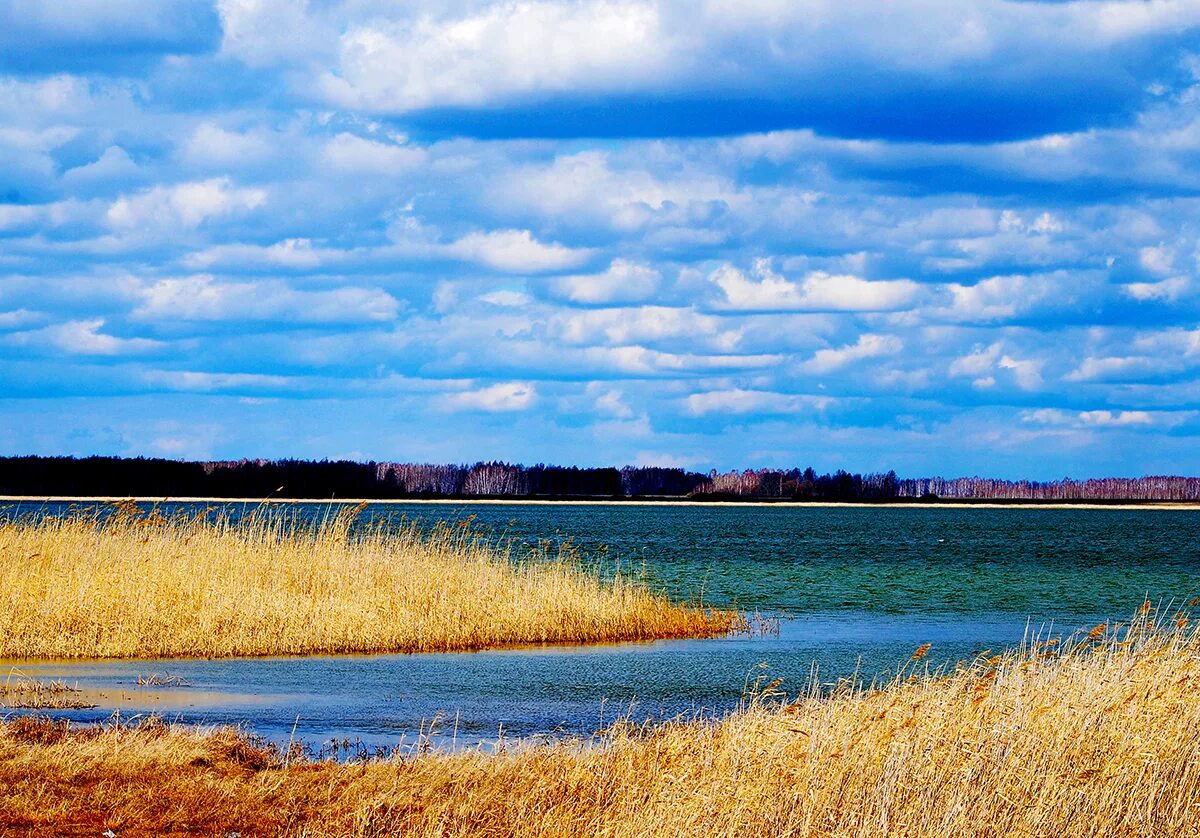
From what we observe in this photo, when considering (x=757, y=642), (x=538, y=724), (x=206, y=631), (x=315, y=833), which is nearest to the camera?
(x=315, y=833)

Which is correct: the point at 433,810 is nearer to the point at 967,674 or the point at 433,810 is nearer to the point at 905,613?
the point at 967,674

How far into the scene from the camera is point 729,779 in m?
10.9

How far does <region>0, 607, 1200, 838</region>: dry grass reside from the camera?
1045cm

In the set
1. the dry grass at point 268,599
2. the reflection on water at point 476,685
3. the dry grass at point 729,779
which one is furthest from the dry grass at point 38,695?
the dry grass at point 268,599

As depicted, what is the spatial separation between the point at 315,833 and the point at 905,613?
26718 millimetres

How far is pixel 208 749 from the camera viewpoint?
13.1m

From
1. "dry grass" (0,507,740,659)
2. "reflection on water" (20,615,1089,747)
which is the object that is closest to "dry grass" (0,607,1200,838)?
"reflection on water" (20,615,1089,747)

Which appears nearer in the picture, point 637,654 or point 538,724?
point 538,724

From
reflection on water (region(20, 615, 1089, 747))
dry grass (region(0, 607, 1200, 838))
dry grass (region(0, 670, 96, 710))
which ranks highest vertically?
dry grass (region(0, 607, 1200, 838))

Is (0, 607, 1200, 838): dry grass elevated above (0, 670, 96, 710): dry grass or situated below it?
above

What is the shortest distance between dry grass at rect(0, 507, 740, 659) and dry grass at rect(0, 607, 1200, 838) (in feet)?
31.3

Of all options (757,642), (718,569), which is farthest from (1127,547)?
(757,642)

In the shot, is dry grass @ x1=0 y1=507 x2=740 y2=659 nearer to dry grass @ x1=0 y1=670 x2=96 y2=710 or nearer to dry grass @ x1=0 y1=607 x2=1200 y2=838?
dry grass @ x1=0 y1=670 x2=96 y2=710

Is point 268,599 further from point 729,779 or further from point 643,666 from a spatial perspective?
point 729,779
